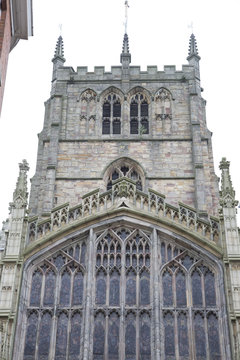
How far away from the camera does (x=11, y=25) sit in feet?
55.9

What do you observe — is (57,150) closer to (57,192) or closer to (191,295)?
(57,192)

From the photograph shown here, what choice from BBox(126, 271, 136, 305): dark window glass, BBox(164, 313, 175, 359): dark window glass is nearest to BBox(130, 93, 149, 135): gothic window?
BBox(126, 271, 136, 305): dark window glass

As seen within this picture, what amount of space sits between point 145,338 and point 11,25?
975 cm

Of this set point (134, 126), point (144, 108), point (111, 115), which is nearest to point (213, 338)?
point (134, 126)

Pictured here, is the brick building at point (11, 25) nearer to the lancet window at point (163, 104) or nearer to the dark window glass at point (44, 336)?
the dark window glass at point (44, 336)

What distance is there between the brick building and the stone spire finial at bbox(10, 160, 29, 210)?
5.23 meters

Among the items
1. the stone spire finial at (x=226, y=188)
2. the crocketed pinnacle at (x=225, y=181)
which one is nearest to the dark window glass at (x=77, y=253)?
the stone spire finial at (x=226, y=188)

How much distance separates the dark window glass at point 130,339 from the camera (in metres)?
18.7

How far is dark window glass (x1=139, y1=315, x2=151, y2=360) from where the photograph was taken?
1872 cm

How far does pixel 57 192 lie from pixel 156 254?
9.08 meters

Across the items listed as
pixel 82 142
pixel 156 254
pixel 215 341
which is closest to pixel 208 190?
pixel 82 142

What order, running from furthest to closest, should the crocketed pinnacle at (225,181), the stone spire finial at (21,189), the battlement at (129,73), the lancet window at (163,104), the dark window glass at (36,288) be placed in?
the battlement at (129,73)
the lancet window at (163,104)
the crocketed pinnacle at (225,181)
the stone spire finial at (21,189)
the dark window glass at (36,288)

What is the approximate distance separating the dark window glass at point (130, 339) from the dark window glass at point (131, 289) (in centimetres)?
49

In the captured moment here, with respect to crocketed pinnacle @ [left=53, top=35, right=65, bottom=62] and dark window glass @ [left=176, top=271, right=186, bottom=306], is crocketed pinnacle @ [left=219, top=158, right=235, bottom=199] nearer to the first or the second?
dark window glass @ [left=176, top=271, right=186, bottom=306]
